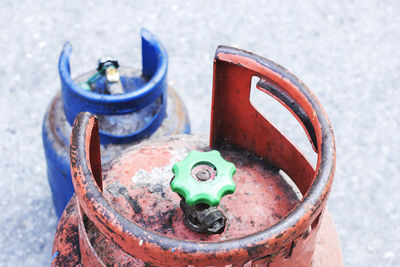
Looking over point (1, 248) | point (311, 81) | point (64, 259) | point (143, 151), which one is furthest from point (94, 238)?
point (311, 81)

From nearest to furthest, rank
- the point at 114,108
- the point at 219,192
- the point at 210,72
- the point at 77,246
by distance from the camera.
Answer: the point at 219,192 < the point at 77,246 < the point at 114,108 < the point at 210,72

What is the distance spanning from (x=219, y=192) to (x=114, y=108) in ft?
2.30

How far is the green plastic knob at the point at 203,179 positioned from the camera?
0.94 meters

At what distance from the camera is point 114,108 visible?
1567mm

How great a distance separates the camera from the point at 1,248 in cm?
203

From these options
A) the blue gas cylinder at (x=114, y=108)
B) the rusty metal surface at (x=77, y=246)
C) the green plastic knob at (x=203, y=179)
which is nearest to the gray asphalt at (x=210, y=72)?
the blue gas cylinder at (x=114, y=108)

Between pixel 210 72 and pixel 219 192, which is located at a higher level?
pixel 219 192

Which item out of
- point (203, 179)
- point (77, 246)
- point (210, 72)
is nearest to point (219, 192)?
point (203, 179)

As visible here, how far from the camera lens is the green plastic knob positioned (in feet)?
3.10

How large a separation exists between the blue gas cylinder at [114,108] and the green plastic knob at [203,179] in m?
0.60

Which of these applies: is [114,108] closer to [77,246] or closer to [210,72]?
[77,246]

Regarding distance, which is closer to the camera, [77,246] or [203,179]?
[203,179]

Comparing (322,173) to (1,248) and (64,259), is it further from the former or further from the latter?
(1,248)

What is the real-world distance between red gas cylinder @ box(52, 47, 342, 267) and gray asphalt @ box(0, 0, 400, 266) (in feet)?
3.07
